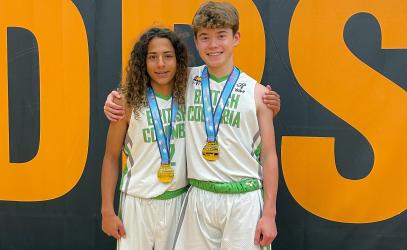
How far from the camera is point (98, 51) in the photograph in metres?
2.88

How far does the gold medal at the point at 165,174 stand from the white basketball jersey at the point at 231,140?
9 centimetres

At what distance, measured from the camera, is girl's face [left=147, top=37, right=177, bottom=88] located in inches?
83.9

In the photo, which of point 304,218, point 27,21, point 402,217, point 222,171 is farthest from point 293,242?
point 27,21

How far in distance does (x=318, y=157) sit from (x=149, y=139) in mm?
1160

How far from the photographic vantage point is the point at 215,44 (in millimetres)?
2057

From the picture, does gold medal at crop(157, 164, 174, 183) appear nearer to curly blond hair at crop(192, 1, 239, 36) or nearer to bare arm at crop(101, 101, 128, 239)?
bare arm at crop(101, 101, 128, 239)

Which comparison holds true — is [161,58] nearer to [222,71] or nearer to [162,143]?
[222,71]

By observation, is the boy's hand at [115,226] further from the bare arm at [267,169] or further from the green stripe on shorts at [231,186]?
the bare arm at [267,169]

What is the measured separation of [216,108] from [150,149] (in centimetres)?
37

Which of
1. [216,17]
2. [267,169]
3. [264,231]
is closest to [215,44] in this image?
[216,17]

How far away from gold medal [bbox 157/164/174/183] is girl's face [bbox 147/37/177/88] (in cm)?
40

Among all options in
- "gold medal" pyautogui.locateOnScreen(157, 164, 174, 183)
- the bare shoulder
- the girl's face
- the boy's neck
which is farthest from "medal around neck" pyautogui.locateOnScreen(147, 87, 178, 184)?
the bare shoulder

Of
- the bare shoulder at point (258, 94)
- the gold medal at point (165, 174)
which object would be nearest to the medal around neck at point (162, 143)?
the gold medal at point (165, 174)

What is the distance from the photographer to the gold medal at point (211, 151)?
81.4 inches
